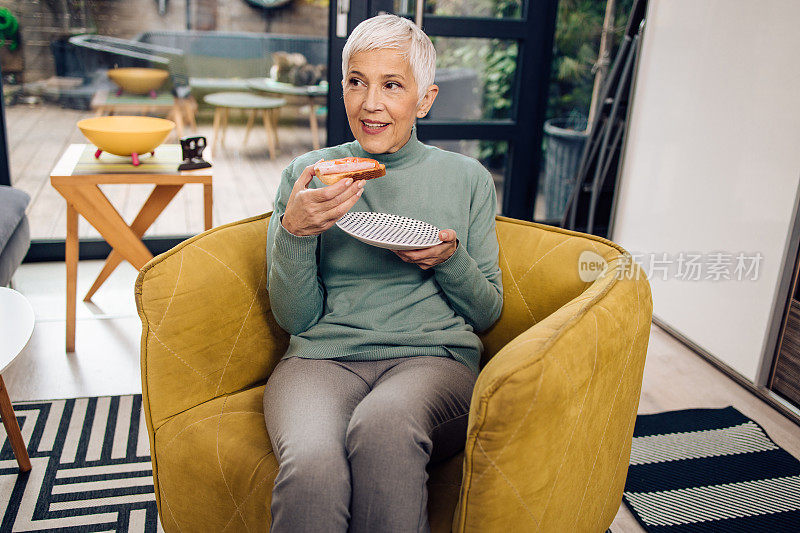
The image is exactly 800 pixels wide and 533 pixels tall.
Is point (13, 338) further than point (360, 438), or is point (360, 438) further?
point (13, 338)

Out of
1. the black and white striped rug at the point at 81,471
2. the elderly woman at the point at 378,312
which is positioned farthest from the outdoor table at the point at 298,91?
the elderly woman at the point at 378,312

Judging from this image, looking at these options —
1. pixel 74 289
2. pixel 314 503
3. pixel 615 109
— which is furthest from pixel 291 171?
pixel 615 109

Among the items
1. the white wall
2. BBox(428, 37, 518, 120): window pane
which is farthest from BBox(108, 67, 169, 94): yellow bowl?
the white wall

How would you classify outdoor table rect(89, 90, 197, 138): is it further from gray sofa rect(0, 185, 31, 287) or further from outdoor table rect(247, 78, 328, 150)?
gray sofa rect(0, 185, 31, 287)

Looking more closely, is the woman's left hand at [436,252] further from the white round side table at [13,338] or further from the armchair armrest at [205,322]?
the white round side table at [13,338]

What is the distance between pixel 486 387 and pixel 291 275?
0.49m

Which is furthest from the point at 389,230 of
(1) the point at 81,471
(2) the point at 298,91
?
(2) the point at 298,91

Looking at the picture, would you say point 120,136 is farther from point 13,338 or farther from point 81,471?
point 81,471

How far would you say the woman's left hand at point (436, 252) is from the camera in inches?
51.2

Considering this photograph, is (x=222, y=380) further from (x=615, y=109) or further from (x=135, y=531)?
(x=615, y=109)

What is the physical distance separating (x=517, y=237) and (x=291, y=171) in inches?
22.1

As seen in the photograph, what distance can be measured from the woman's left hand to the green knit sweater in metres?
0.02

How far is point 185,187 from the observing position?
3277mm

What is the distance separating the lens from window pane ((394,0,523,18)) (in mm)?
3027
